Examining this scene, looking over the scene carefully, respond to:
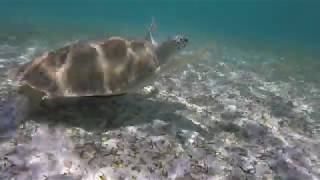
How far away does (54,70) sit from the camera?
5.94 metres

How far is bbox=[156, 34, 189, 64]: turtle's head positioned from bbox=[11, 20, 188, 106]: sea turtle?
27.3 inches

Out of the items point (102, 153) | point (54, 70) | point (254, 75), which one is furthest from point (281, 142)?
point (254, 75)

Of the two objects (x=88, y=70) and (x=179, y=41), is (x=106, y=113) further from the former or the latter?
(x=179, y=41)

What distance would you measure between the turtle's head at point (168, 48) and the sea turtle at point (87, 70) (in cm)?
69

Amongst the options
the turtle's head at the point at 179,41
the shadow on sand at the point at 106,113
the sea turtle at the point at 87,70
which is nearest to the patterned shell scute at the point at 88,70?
the sea turtle at the point at 87,70

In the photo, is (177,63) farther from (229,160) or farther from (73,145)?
(73,145)

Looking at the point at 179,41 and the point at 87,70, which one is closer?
the point at 87,70

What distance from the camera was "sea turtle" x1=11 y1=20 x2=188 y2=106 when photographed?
19.1 ft

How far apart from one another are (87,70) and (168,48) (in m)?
2.37

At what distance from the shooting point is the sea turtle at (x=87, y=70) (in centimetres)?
582

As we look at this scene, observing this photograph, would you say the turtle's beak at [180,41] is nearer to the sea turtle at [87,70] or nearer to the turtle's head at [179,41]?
the turtle's head at [179,41]

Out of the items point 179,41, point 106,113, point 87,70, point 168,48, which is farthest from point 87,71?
point 179,41

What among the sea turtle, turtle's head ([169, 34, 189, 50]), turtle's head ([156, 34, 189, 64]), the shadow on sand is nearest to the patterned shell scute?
the sea turtle

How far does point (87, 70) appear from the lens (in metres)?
6.02
